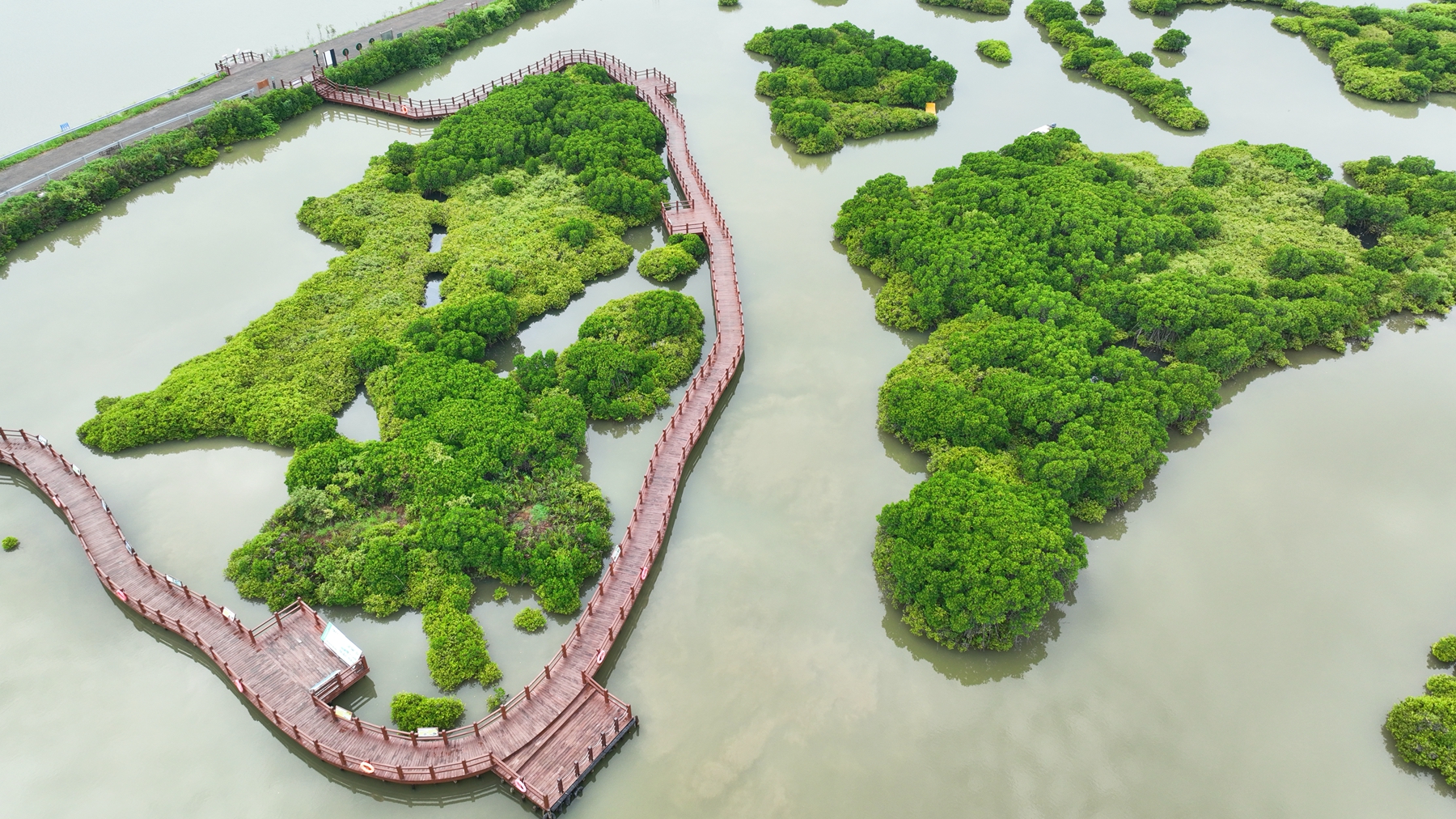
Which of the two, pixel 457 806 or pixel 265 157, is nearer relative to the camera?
pixel 457 806

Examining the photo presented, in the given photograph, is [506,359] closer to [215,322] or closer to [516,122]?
[215,322]

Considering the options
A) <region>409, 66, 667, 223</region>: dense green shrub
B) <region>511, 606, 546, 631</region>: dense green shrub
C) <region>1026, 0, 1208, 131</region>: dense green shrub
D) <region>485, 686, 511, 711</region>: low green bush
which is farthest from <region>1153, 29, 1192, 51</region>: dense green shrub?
<region>485, 686, 511, 711</region>: low green bush

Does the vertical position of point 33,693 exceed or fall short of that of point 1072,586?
it exceeds it

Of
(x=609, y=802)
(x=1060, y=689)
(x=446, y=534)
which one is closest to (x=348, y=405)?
(x=446, y=534)

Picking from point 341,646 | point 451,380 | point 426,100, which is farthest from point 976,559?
point 426,100

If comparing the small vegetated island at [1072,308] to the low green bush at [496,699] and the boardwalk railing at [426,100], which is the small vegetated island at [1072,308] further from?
the boardwalk railing at [426,100]

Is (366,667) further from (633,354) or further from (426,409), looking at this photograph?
(633,354)
